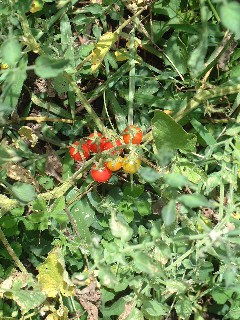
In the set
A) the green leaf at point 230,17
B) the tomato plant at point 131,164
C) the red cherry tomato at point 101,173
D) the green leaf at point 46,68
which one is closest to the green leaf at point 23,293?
the red cherry tomato at point 101,173

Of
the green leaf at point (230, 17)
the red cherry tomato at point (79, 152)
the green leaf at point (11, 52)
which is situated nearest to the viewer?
the green leaf at point (230, 17)

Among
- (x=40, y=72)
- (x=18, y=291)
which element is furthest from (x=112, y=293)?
(x=40, y=72)

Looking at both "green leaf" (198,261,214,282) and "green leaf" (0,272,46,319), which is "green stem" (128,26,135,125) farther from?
"green leaf" (0,272,46,319)

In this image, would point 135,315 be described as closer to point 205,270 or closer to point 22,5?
point 205,270

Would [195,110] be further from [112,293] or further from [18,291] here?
[18,291]

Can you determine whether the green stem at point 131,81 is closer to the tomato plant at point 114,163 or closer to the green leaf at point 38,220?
the tomato plant at point 114,163
